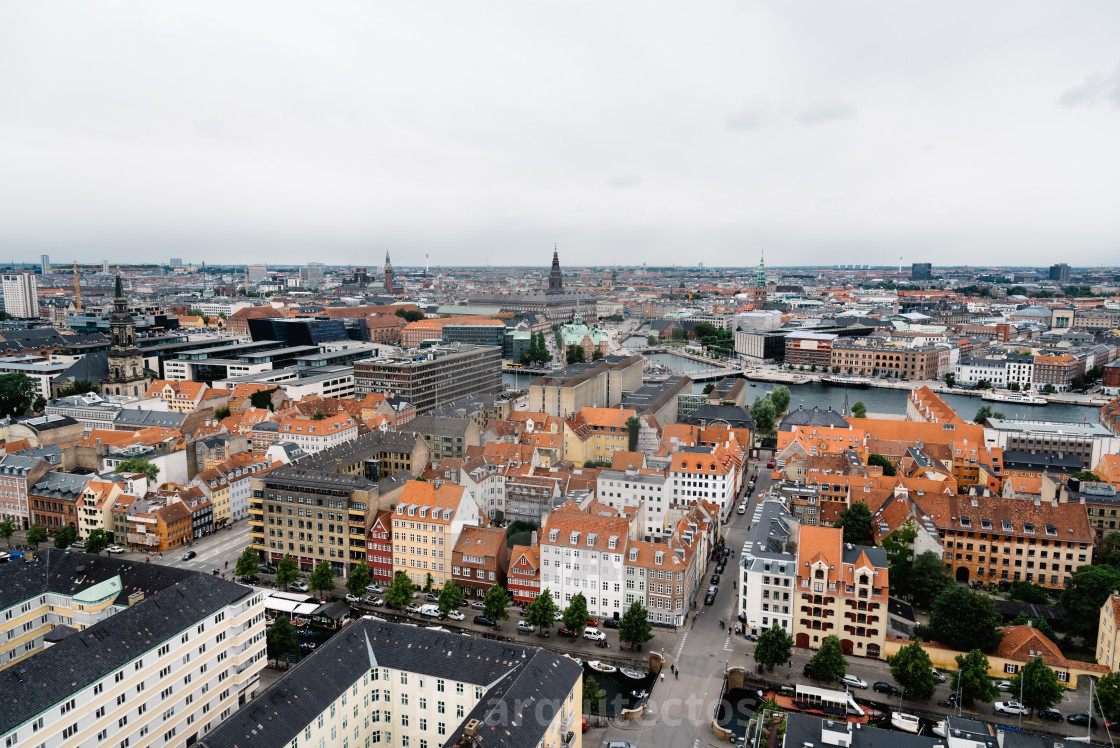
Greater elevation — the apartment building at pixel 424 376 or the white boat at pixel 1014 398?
the apartment building at pixel 424 376

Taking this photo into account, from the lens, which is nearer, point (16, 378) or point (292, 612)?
point (292, 612)

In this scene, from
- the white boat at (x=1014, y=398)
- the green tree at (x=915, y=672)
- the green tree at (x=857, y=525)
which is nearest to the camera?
the green tree at (x=915, y=672)

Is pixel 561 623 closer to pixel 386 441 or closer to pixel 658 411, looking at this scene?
pixel 386 441

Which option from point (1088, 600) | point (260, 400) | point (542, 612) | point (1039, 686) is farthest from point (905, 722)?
point (260, 400)

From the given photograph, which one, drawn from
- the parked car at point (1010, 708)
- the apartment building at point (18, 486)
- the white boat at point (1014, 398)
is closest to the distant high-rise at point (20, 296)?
the apartment building at point (18, 486)

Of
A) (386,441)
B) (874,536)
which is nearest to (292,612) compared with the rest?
(386,441)

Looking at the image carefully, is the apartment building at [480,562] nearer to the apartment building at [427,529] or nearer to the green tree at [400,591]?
the apartment building at [427,529]
